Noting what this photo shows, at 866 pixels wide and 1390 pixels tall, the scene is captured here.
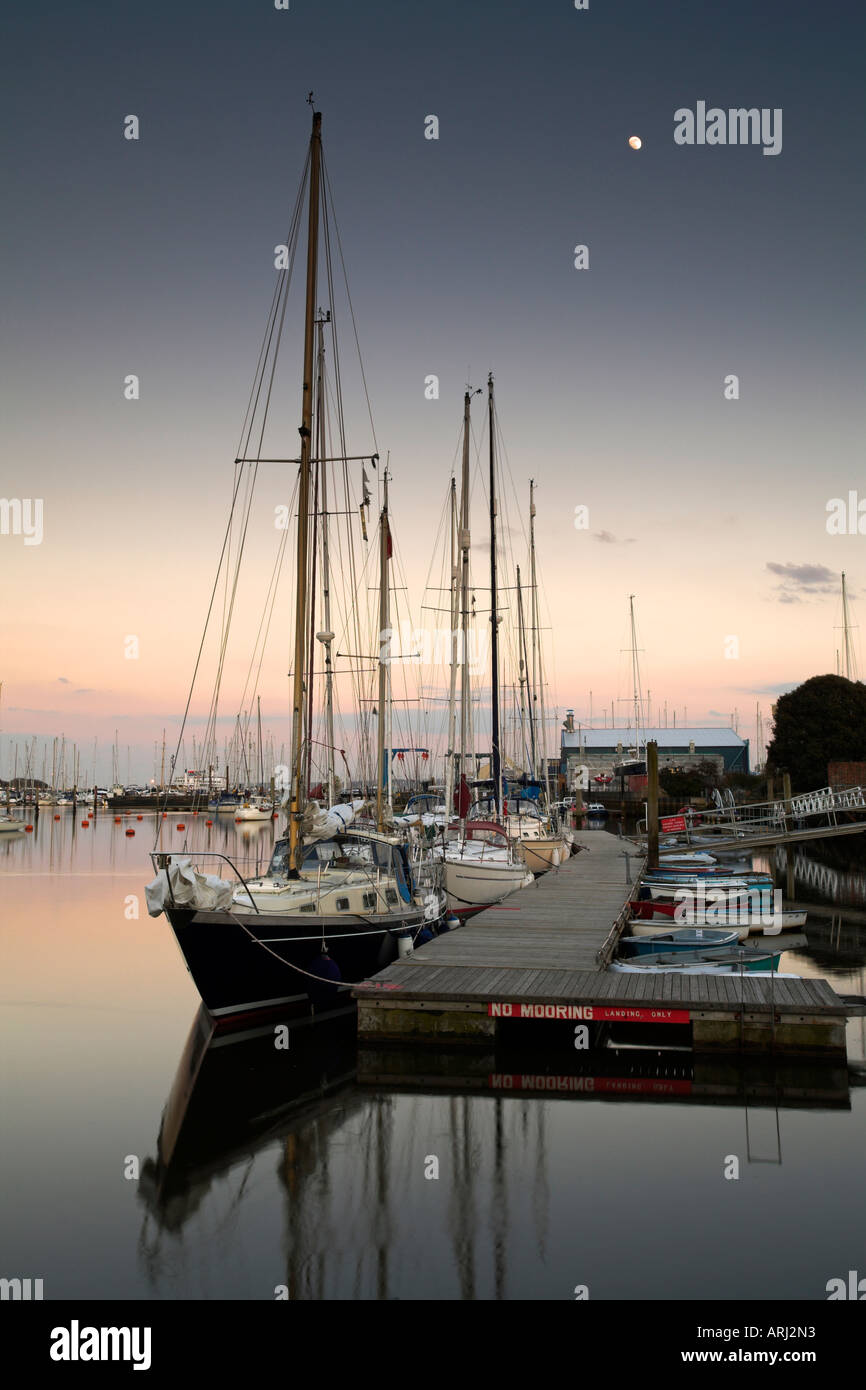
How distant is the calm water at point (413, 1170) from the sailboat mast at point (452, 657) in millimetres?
15445

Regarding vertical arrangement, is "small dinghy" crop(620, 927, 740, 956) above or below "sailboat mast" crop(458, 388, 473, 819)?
below

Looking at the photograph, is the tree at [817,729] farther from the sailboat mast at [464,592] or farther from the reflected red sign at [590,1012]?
the reflected red sign at [590,1012]

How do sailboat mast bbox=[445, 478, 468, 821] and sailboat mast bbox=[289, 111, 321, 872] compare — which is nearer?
sailboat mast bbox=[289, 111, 321, 872]

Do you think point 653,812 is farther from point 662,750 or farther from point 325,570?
point 662,750

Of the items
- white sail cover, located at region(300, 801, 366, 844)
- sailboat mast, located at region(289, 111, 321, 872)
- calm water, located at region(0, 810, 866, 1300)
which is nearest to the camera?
calm water, located at region(0, 810, 866, 1300)

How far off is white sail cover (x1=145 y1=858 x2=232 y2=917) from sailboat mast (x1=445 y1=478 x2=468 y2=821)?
53.6 ft

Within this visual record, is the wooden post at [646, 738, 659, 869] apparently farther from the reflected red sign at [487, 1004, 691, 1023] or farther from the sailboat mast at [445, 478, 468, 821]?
the reflected red sign at [487, 1004, 691, 1023]

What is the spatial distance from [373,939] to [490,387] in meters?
25.1

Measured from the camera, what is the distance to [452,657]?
34.5 meters

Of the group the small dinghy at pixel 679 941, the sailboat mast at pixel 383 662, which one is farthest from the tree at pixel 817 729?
the small dinghy at pixel 679 941

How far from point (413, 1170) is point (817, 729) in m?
67.3

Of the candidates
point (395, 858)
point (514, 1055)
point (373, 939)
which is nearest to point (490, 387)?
point (395, 858)

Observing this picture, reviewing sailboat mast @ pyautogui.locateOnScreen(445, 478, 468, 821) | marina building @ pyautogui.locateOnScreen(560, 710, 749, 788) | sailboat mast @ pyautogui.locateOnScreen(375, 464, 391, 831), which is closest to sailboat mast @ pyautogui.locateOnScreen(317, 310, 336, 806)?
sailboat mast @ pyautogui.locateOnScreen(375, 464, 391, 831)

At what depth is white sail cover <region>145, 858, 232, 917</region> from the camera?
14.5 meters
